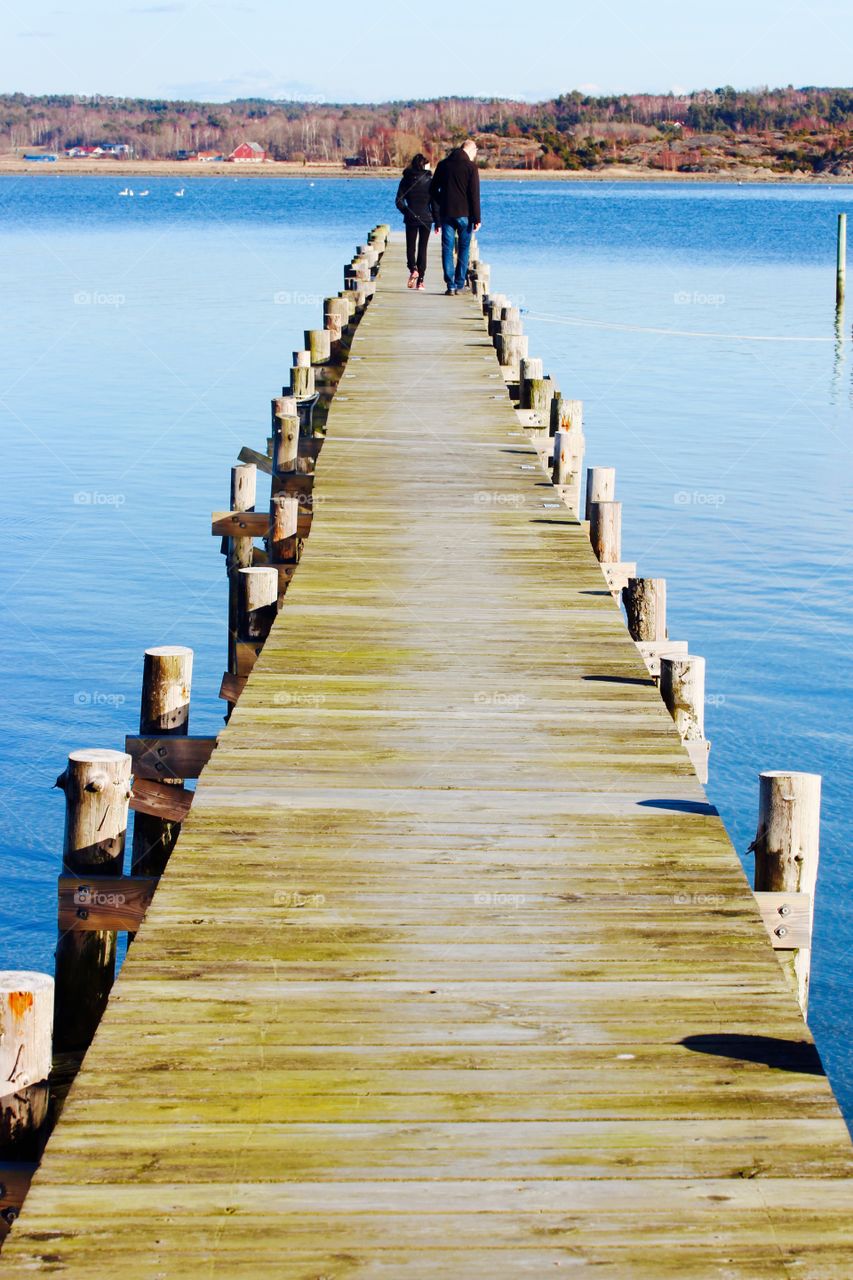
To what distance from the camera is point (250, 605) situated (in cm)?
882

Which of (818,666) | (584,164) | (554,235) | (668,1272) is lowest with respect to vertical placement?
(818,666)

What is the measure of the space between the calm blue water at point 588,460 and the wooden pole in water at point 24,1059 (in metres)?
5.25

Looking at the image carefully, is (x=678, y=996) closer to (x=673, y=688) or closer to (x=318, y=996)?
(x=318, y=996)

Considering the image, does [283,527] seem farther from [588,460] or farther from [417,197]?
[588,460]

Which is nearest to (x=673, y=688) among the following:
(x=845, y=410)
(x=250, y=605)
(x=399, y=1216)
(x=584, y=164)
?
(x=250, y=605)

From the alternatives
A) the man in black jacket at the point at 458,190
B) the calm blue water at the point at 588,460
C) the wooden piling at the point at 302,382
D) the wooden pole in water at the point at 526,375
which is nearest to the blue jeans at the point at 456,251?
the man in black jacket at the point at 458,190

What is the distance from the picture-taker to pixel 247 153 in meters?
177

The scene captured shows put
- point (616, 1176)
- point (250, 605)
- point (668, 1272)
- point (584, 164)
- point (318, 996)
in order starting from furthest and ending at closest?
point (584, 164) → point (250, 605) → point (318, 996) → point (616, 1176) → point (668, 1272)

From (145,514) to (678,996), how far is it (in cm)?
1844

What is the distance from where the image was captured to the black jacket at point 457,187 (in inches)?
730

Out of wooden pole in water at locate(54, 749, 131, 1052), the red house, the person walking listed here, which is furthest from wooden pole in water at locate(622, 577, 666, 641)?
the red house

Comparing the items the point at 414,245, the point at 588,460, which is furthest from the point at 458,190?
the point at 588,460

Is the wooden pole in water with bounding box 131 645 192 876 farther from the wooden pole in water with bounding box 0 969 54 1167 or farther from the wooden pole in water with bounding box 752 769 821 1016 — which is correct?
the wooden pole in water with bounding box 752 769 821 1016

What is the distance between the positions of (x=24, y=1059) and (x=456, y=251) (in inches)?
720
